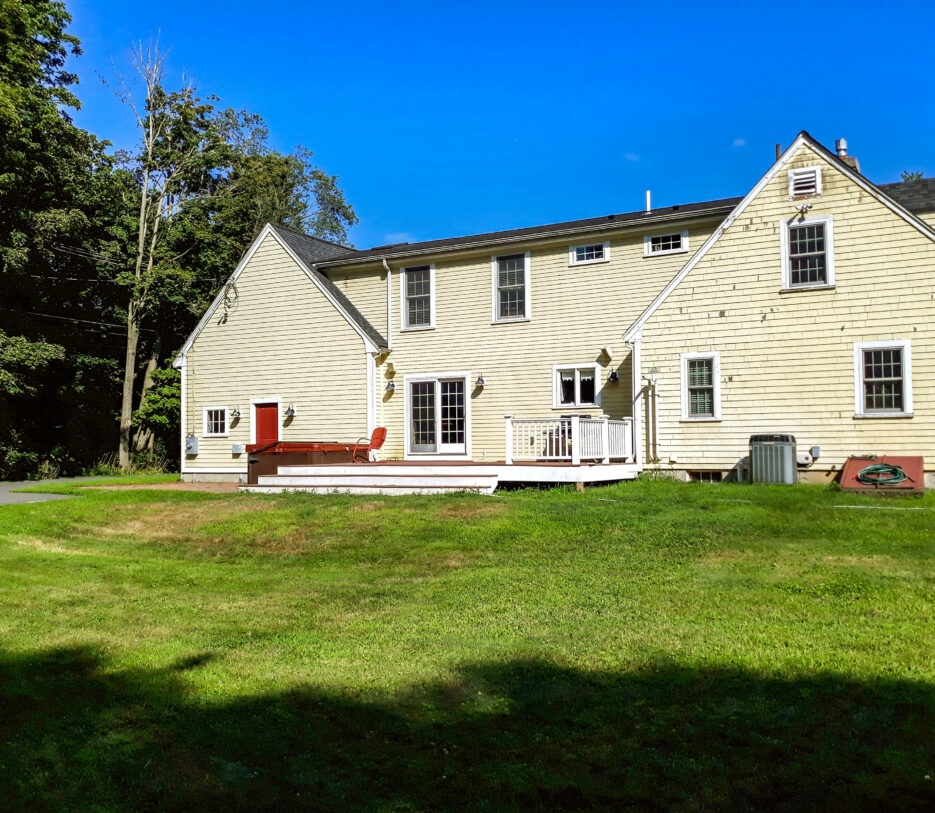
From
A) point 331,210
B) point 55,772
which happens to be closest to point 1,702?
point 55,772

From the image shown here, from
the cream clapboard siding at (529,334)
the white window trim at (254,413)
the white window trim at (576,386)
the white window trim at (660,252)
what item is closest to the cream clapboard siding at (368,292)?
the cream clapboard siding at (529,334)

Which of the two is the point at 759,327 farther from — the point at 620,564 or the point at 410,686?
the point at 410,686

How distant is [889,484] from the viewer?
14656mm

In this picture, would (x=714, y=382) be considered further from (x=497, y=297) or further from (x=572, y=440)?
(x=497, y=297)

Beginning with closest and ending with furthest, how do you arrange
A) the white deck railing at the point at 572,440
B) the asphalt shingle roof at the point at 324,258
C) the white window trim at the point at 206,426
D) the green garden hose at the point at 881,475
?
the green garden hose at the point at 881,475 → the white deck railing at the point at 572,440 → the asphalt shingle roof at the point at 324,258 → the white window trim at the point at 206,426

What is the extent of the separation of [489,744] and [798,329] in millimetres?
14742

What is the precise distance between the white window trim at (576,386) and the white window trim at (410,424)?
7.94 ft

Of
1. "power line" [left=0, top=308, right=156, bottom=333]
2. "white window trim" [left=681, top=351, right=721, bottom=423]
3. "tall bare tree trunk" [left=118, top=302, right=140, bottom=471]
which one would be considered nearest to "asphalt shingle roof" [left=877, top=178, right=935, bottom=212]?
"white window trim" [left=681, top=351, right=721, bottom=423]

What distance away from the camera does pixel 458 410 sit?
2183cm

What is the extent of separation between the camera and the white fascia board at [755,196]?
16109 mm

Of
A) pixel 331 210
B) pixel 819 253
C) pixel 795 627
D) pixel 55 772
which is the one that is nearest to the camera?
pixel 55 772

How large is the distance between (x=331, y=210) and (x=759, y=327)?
143 feet

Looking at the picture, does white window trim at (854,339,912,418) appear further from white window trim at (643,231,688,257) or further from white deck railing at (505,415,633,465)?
white window trim at (643,231,688,257)

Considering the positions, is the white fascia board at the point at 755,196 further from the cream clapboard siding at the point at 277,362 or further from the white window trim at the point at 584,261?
the cream clapboard siding at the point at 277,362
